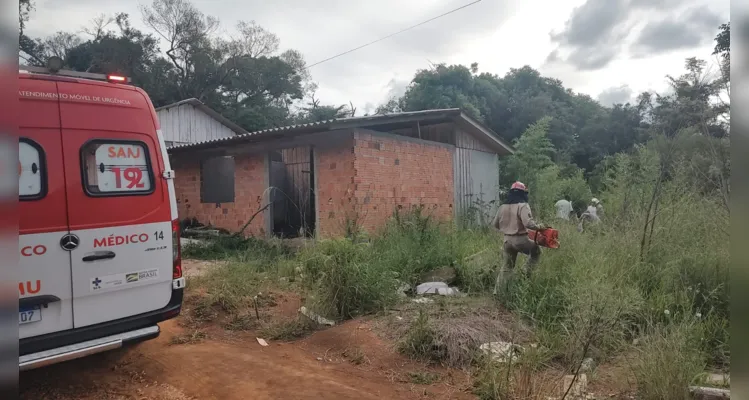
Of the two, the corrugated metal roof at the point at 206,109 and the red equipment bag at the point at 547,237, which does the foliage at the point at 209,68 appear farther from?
the red equipment bag at the point at 547,237

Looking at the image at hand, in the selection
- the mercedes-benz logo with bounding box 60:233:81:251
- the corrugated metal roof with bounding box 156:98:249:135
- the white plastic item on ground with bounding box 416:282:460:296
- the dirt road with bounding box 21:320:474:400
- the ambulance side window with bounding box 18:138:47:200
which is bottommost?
the dirt road with bounding box 21:320:474:400

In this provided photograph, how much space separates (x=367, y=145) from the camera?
9281mm

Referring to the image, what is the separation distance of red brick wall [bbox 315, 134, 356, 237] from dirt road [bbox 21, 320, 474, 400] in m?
4.54

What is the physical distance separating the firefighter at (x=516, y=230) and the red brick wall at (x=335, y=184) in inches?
144

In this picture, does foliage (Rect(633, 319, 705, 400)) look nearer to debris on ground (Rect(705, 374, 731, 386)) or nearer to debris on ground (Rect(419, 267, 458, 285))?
debris on ground (Rect(705, 374, 731, 386))

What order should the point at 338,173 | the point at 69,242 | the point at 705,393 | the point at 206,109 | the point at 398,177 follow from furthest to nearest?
the point at 206,109 → the point at 398,177 → the point at 338,173 → the point at 69,242 → the point at 705,393

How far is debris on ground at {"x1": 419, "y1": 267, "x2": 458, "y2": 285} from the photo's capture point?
6.44 metres

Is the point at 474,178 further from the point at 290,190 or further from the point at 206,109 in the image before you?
the point at 206,109

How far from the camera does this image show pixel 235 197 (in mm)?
11297

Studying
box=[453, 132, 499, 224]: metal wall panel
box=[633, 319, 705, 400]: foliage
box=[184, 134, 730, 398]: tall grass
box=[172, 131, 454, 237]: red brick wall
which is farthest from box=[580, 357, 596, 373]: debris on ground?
box=[453, 132, 499, 224]: metal wall panel

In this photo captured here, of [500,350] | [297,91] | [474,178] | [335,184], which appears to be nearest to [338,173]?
[335,184]

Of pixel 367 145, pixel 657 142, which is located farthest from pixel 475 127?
pixel 657 142

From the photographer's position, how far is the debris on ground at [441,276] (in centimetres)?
644

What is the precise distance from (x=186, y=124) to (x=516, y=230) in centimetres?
1751
